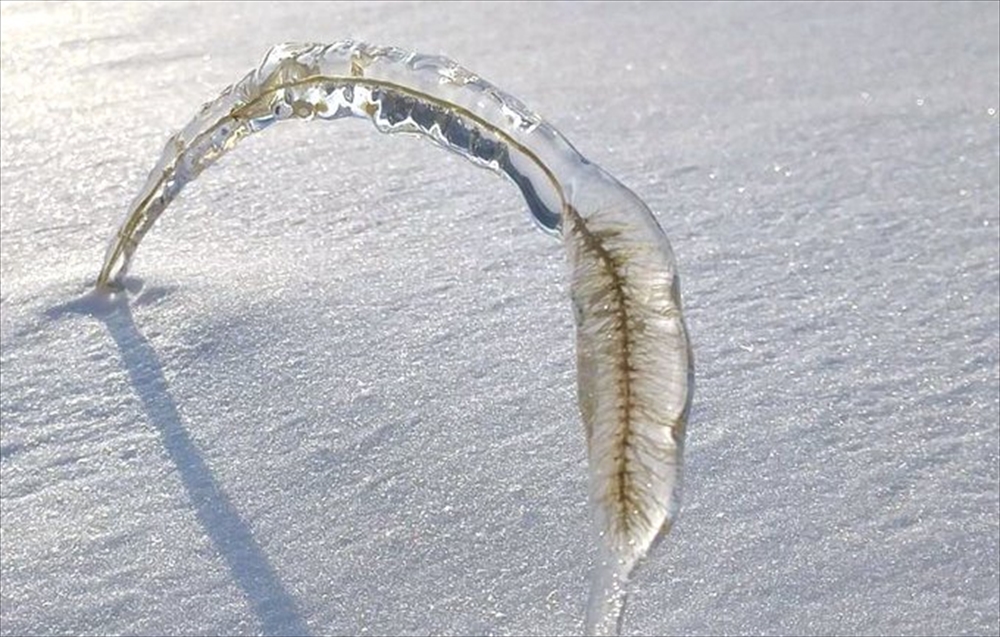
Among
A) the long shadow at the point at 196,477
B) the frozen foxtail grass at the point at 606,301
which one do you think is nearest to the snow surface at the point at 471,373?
the long shadow at the point at 196,477

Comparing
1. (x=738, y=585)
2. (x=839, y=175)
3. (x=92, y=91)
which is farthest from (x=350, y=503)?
(x=92, y=91)

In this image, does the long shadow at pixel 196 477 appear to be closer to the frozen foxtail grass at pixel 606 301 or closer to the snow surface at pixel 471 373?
the snow surface at pixel 471 373

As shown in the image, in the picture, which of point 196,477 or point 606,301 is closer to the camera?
point 606,301

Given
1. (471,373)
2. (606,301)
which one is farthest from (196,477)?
(606,301)

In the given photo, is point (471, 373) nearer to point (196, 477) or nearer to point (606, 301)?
point (196, 477)

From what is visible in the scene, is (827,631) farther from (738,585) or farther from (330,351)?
(330,351)

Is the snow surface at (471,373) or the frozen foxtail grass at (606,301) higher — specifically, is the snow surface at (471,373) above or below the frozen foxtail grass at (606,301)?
below

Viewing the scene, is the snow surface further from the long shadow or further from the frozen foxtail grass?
the frozen foxtail grass
